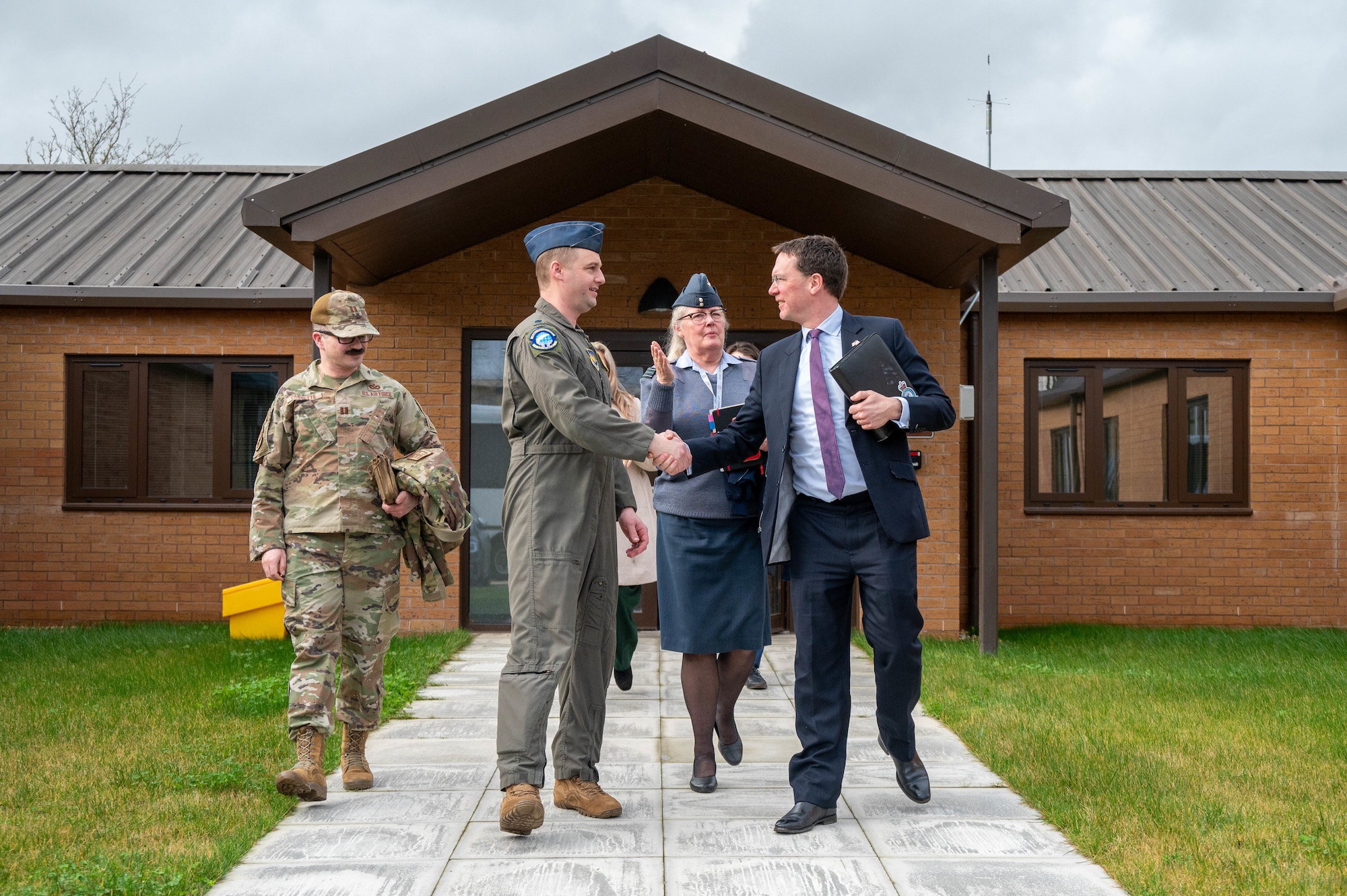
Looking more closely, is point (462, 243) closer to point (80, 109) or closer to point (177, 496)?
point (177, 496)

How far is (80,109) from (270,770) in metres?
21.8

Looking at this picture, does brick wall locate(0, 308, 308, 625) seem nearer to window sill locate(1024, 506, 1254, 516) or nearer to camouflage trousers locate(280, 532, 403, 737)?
camouflage trousers locate(280, 532, 403, 737)

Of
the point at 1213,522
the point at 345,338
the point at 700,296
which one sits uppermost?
the point at 700,296

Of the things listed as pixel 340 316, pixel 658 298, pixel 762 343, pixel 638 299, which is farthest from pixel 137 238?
pixel 340 316

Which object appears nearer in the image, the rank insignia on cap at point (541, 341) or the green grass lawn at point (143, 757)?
the green grass lawn at point (143, 757)

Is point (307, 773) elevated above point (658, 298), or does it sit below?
below

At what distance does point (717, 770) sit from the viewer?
459 cm

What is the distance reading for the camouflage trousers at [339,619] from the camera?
13.4ft

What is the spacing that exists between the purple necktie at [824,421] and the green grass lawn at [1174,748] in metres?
1.42

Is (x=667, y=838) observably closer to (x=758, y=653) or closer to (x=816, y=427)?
(x=816, y=427)

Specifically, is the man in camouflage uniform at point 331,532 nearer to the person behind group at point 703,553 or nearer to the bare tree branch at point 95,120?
the person behind group at point 703,553

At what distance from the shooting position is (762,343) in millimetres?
8922

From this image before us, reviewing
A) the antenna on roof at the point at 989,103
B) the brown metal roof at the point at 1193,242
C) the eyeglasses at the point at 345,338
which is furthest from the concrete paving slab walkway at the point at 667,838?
the antenna on roof at the point at 989,103

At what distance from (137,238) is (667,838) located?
967cm
